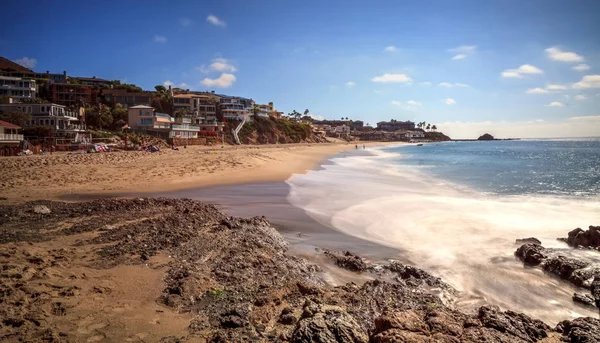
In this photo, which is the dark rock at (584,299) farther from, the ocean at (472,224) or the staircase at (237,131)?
the staircase at (237,131)

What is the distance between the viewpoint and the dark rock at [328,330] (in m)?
4.02

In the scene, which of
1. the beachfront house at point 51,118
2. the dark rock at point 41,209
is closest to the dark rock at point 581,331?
the dark rock at point 41,209

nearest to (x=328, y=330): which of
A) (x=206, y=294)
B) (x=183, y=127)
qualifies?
(x=206, y=294)

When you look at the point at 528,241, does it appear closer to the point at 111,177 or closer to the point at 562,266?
the point at 562,266

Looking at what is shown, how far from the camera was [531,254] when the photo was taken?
9.28 m

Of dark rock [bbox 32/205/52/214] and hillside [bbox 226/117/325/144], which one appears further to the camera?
hillside [bbox 226/117/325/144]

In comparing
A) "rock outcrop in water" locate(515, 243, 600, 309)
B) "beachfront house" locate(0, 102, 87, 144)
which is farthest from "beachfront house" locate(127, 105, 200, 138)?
"rock outcrop in water" locate(515, 243, 600, 309)

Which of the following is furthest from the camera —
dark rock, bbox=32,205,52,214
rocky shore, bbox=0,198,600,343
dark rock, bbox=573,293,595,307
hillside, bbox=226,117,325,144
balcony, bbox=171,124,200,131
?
hillside, bbox=226,117,325,144

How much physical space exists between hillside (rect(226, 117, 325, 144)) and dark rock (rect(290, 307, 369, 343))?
78612 mm

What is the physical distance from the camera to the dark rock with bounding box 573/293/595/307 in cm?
707

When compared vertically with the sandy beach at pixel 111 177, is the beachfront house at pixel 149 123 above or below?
above

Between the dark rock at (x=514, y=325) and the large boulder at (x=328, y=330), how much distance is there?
1.98m

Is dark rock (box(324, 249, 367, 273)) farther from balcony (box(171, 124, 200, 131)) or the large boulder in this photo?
balcony (box(171, 124, 200, 131))

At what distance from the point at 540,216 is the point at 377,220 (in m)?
8.11
